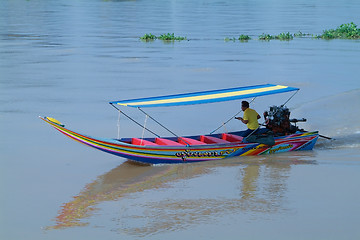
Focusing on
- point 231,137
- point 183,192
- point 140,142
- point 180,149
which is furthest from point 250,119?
point 183,192

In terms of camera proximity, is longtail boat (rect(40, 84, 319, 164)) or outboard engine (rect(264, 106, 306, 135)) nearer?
longtail boat (rect(40, 84, 319, 164))

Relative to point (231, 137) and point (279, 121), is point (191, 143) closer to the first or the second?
point (231, 137)

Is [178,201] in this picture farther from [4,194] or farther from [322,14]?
[322,14]

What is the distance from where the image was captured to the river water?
10883 mm

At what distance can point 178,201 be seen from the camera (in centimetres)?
1195

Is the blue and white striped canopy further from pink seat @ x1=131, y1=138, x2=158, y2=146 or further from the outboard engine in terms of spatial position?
pink seat @ x1=131, y1=138, x2=158, y2=146

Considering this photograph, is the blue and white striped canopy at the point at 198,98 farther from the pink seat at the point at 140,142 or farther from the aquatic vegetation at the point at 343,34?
the aquatic vegetation at the point at 343,34

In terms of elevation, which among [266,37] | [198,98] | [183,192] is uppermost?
[266,37]

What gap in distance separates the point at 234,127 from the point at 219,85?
7.00 metres

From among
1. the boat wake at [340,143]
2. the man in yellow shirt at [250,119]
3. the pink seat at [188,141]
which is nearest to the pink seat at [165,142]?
the pink seat at [188,141]

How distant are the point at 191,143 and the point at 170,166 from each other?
0.75 m

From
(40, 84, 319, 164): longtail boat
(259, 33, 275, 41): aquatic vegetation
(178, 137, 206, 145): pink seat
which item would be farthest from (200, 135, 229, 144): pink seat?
(259, 33, 275, 41): aquatic vegetation

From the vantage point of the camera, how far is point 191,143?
1469 centimetres

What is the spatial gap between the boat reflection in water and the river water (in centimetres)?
4
